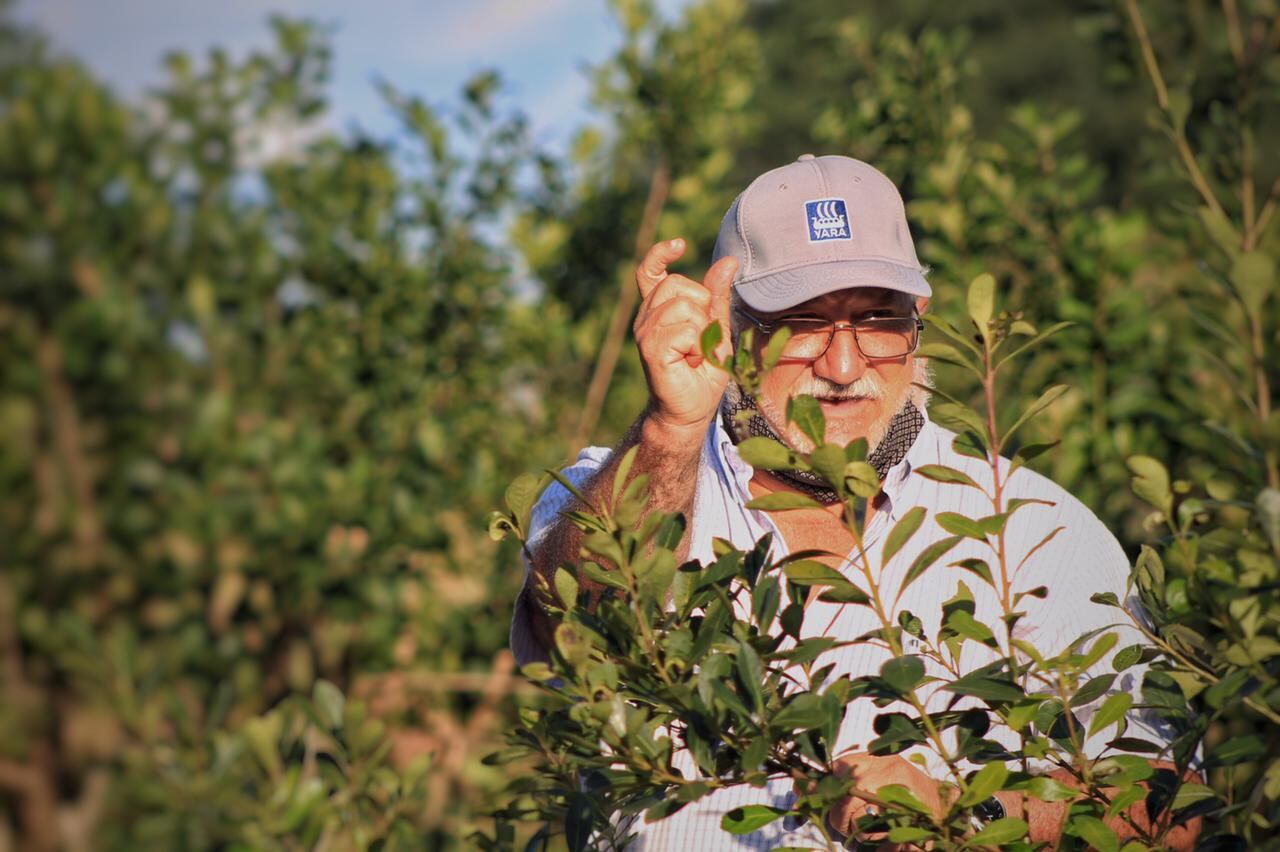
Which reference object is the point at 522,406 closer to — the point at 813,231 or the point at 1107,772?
the point at 813,231

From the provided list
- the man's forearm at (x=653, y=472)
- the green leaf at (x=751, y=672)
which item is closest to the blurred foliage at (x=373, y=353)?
the man's forearm at (x=653, y=472)

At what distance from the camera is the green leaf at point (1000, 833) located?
3.88 ft

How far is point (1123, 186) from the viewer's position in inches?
749

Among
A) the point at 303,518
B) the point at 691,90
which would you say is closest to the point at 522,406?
the point at 303,518

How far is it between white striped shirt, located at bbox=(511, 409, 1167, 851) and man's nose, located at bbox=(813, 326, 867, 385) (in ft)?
0.62

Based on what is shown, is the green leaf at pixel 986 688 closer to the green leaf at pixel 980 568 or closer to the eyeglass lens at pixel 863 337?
the green leaf at pixel 980 568

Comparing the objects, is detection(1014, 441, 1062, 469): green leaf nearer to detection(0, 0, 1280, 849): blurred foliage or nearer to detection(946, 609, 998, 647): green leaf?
detection(946, 609, 998, 647): green leaf

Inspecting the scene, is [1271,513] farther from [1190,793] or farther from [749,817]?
[749,817]

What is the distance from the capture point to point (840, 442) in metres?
2.38

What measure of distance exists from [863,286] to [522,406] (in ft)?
7.80

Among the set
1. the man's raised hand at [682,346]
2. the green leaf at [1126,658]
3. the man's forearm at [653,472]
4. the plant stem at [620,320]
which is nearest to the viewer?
the green leaf at [1126,658]

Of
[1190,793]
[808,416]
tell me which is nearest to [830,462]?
[808,416]

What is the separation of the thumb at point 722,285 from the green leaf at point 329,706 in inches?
28.9

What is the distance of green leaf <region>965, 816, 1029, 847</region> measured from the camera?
118 centimetres
